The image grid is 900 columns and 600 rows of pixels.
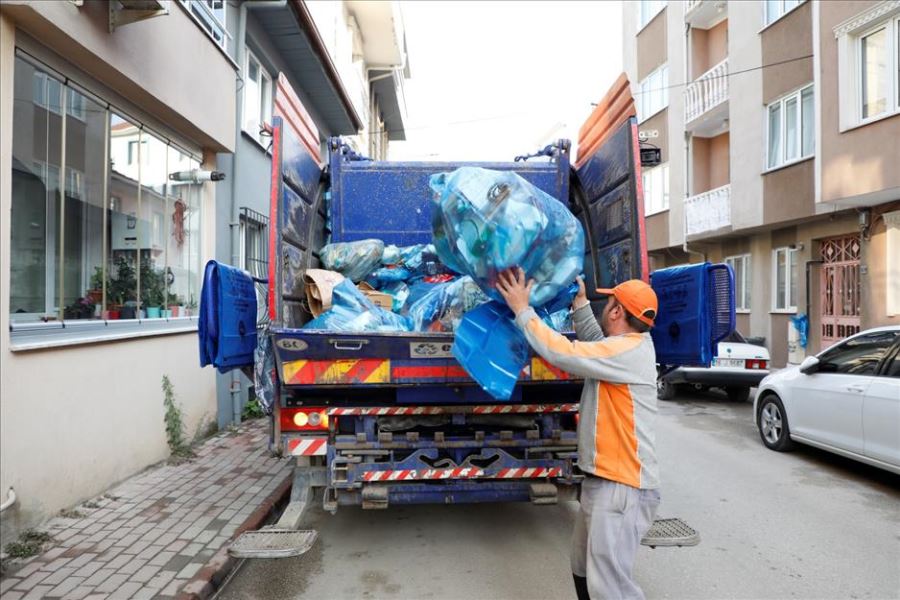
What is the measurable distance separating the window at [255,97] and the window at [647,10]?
50.8 ft

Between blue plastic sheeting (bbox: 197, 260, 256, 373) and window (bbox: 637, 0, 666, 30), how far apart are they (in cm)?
2029

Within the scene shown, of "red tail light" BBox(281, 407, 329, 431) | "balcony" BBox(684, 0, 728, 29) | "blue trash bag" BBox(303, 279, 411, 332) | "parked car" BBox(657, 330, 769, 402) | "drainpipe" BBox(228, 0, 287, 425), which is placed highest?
"balcony" BBox(684, 0, 728, 29)

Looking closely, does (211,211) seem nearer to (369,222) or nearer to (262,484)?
(369,222)

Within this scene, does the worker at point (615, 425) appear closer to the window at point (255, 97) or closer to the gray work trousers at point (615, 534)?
the gray work trousers at point (615, 534)

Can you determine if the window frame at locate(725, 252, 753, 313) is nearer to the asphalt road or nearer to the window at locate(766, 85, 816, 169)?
the window at locate(766, 85, 816, 169)

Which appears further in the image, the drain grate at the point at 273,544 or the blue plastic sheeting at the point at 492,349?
the drain grate at the point at 273,544

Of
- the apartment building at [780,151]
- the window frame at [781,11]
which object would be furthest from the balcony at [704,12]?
the window frame at [781,11]

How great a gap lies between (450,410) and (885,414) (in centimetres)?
396

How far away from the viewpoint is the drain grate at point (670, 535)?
9.96 ft

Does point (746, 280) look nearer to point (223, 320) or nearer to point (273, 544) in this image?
point (223, 320)

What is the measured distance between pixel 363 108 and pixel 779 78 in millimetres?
11229

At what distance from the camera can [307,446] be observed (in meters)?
3.54

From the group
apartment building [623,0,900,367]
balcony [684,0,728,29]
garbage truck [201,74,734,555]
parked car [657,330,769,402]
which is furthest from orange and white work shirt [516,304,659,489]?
balcony [684,0,728,29]

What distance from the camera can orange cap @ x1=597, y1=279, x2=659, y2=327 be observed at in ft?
8.19
